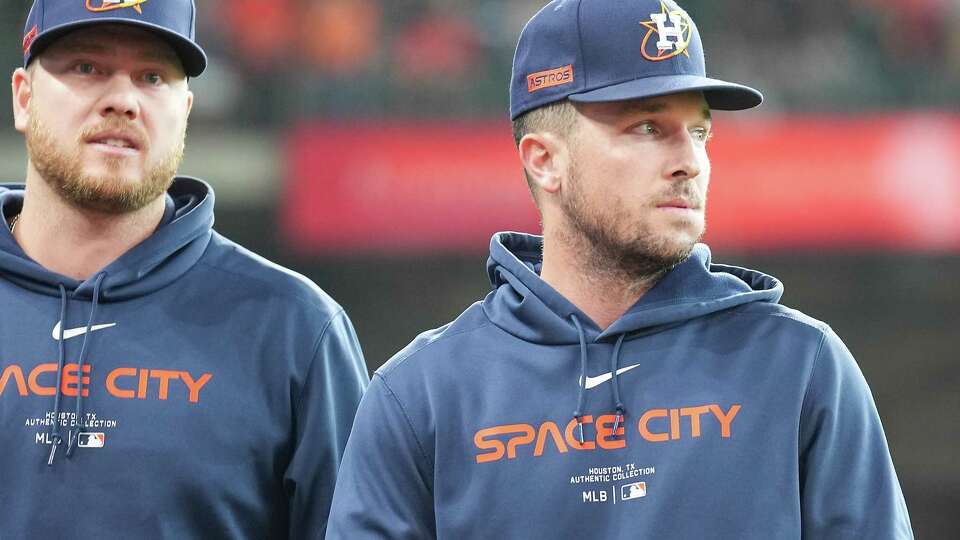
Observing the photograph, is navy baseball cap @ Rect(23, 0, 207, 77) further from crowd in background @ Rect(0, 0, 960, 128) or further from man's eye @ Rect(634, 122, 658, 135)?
crowd in background @ Rect(0, 0, 960, 128)

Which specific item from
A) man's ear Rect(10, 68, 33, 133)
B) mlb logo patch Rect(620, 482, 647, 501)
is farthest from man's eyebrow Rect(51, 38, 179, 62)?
mlb logo patch Rect(620, 482, 647, 501)

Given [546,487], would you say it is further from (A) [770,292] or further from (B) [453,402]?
(A) [770,292]

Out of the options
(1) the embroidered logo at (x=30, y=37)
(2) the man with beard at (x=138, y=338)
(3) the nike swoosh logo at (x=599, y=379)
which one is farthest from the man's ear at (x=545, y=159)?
(1) the embroidered logo at (x=30, y=37)

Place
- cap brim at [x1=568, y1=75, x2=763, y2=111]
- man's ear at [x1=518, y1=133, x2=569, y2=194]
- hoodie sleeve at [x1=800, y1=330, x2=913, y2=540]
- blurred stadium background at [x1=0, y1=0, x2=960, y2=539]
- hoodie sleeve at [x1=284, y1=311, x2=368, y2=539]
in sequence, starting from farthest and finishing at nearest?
1. blurred stadium background at [x1=0, y1=0, x2=960, y2=539]
2. hoodie sleeve at [x1=284, y1=311, x2=368, y2=539]
3. man's ear at [x1=518, y1=133, x2=569, y2=194]
4. cap brim at [x1=568, y1=75, x2=763, y2=111]
5. hoodie sleeve at [x1=800, y1=330, x2=913, y2=540]

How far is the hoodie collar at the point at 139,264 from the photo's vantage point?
2.19m

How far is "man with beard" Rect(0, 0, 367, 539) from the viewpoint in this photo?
2.06 meters

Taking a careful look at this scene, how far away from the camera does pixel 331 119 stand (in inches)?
272

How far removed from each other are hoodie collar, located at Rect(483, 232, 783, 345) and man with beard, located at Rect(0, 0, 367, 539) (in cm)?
32

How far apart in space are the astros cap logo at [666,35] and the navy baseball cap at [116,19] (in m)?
0.67

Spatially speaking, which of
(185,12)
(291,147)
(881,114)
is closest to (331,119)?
(291,147)

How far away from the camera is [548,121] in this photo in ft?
6.65

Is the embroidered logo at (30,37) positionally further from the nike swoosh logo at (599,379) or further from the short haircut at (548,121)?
the nike swoosh logo at (599,379)

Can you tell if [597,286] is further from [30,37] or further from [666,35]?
[30,37]

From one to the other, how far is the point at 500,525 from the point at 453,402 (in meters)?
0.18
